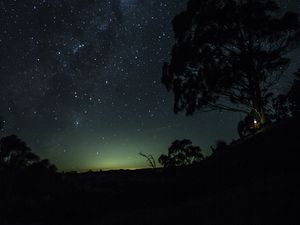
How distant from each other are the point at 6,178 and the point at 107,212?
77.2 ft

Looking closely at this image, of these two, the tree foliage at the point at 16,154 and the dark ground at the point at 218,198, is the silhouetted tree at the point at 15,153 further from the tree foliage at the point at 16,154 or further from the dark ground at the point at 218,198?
the dark ground at the point at 218,198

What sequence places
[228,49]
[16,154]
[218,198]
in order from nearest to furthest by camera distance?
[218,198] < [228,49] < [16,154]

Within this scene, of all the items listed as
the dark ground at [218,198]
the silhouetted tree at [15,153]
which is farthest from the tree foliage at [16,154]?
the dark ground at [218,198]

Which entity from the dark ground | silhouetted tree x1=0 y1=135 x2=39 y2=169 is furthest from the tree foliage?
the dark ground

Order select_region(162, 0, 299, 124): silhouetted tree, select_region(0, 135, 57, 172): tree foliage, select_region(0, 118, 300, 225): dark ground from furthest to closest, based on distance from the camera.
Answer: select_region(0, 135, 57, 172): tree foliage < select_region(162, 0, 299, 124): silhouetted tree < select_region(0, 118, 300, 225): dark ground

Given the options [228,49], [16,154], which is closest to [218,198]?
[228,49]

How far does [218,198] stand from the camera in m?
10.7

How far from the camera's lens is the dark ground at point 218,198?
8.00 metres

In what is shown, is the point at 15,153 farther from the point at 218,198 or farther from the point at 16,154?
the point at 218,198

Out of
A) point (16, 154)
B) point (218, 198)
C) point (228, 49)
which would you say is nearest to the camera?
point (218, 198)

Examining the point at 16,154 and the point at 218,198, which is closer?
the point at 218,198

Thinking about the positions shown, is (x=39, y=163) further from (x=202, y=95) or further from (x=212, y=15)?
(x=212, y=15)

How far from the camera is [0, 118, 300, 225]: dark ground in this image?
8.00 meters

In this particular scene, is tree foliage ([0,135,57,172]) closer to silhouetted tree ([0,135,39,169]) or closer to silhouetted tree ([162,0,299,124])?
silhouetted tree ([0,135,39,169])
